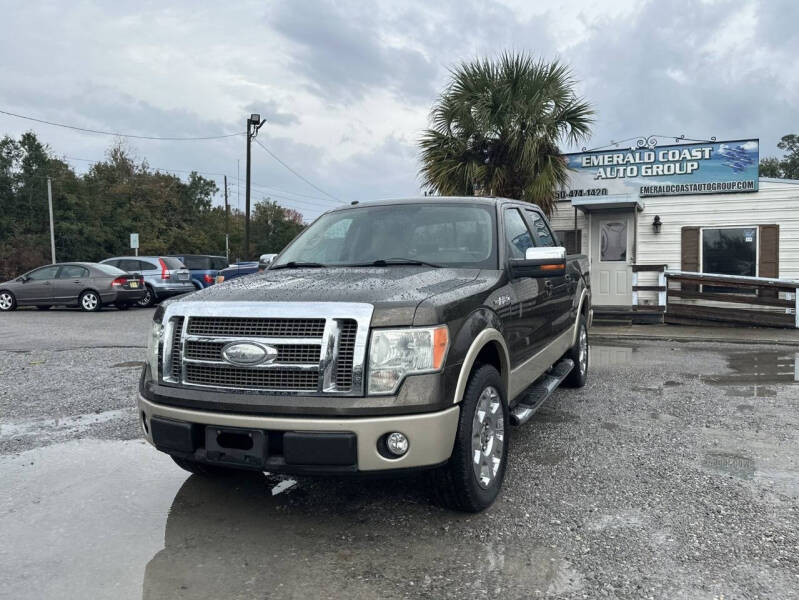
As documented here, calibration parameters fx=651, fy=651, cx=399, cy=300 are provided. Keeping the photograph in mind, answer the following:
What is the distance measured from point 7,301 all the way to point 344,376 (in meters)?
18.7

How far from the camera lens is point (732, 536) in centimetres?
322

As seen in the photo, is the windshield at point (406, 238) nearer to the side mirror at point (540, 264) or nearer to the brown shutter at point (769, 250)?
the side mirror at point (540, 264)

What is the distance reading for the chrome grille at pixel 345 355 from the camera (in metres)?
3.04

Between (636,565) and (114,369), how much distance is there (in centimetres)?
692

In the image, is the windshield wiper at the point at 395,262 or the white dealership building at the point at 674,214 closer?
the windshield wiper at the point at 395,262

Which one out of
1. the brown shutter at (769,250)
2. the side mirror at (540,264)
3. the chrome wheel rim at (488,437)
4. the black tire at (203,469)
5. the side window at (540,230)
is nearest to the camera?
the chrome wheel rim at (488,437)

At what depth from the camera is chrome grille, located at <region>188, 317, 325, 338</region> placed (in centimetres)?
311

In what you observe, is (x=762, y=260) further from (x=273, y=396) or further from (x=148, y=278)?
(x=148, y=278)

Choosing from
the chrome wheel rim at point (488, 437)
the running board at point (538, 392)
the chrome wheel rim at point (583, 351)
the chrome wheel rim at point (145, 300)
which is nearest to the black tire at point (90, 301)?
the chrome wheel rim at point (145, 300)

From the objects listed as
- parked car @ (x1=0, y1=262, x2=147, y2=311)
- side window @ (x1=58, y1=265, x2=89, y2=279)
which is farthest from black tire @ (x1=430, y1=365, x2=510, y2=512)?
side window @ (x1=58, y1=265, x2=89, y2=279)

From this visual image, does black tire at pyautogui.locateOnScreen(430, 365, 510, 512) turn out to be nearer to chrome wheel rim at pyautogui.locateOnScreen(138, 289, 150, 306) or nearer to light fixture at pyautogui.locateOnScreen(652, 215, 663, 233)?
light fixture at pyautogui.locateOnScreen(652, 215, 663, 233)

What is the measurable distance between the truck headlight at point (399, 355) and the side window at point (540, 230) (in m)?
2.58

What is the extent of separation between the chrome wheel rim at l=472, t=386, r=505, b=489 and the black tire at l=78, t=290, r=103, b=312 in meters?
16.2

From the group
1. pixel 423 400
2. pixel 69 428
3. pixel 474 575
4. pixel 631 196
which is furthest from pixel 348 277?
pixel 631 196
